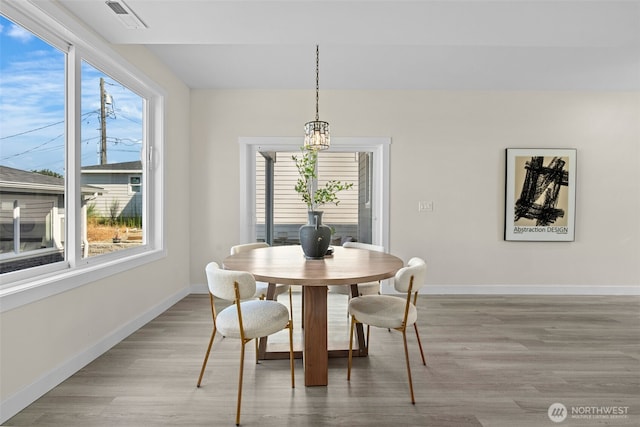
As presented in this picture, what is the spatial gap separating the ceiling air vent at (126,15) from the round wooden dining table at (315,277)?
1729 mm

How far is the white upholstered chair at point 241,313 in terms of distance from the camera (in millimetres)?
1817

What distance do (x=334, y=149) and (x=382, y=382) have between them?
9.58 feet

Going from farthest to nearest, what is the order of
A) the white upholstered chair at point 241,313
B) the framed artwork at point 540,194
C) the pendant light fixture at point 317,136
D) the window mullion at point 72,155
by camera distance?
the framed artwork at point 540,194 < the pendant light fixture at point 317,136 < the window mullion at point 72,155 < the white upholstered chair at point 241,313

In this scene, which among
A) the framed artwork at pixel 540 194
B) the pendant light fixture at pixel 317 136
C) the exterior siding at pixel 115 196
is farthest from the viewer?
the framed artwork at pixel 540 194

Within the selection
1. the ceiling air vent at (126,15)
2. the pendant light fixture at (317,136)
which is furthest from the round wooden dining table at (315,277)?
the ceiling air vent at (126,15)

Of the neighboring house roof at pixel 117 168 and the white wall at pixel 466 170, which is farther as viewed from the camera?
the white wall at pixel 466 170

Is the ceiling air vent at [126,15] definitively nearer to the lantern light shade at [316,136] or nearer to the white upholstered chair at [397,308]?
the lantern light shade at [316,136]

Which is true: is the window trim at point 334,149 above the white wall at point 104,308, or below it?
above

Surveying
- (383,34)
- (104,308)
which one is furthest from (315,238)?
(104,308)

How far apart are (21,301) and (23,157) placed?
0.82 metres

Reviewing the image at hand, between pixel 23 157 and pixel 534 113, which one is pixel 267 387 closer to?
pixel 23 157

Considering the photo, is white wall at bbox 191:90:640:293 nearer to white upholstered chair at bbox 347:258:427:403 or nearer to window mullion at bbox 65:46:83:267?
window mullion at bbox 65:46:83:267

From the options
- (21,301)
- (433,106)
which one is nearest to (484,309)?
(433,106)

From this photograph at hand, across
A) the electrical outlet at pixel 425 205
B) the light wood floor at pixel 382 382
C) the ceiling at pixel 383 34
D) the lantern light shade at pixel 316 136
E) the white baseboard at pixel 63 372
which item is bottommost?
the light wood floor at pixel 382 382
